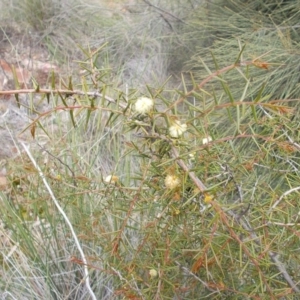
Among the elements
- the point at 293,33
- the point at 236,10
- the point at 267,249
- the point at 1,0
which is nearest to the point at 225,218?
the point at 267,249

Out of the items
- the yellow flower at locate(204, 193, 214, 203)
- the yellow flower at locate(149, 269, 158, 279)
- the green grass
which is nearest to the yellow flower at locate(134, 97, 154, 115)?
the green grass

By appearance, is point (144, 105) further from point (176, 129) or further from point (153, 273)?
point (153, 273)

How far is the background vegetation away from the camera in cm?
80

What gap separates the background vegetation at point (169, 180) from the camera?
2.63ft

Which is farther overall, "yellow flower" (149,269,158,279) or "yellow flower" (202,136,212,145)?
"yellow flower" (149,269,158,279)

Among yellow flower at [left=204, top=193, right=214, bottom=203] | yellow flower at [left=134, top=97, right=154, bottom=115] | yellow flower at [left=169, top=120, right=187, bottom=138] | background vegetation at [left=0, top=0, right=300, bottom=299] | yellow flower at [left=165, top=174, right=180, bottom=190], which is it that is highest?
yellow flower at [left=134, top=97, right=154, bottom=115]

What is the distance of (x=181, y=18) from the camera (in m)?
2.65

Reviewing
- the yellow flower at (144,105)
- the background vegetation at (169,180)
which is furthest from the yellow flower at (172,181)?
the yellow flower at (144,105)

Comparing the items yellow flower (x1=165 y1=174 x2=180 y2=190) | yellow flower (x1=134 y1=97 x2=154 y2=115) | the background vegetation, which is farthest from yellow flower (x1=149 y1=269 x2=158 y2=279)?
yellow flower (x1=134 y1=97 x2=154 y2=115)

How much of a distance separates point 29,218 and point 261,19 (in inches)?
48.8

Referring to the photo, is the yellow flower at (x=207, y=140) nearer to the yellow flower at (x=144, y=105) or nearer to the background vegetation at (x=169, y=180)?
the background vegetation at (x=169, y=180)

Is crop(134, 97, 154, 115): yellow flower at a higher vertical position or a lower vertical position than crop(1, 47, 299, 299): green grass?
higher

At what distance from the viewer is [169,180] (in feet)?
2.57

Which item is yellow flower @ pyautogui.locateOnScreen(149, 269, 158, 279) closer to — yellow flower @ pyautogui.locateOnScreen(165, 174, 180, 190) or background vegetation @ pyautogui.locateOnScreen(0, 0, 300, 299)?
background vegetation @ pyautogui.locateOnScreen(0, 0, 300, 299)
